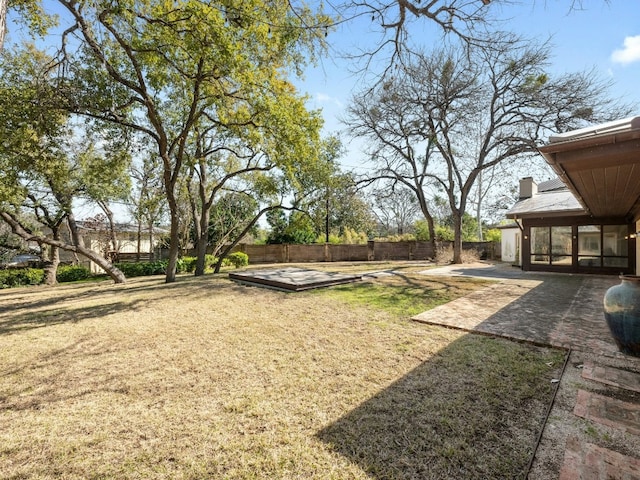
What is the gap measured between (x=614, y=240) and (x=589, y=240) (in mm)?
695

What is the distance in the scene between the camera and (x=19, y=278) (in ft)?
41.9

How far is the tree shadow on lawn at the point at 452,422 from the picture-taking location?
1855mm

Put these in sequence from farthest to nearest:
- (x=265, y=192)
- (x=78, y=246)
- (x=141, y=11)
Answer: (x=265, y=192) < (x=78, y=246) < (x=141, y=11)

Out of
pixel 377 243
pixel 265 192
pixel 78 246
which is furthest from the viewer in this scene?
pixel 377 243

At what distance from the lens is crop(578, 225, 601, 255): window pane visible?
1131cm

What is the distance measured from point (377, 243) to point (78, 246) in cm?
1694

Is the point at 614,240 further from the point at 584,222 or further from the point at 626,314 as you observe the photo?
the point at 626,314

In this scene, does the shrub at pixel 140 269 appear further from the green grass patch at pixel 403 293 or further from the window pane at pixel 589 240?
the window pane at pixel 589 240

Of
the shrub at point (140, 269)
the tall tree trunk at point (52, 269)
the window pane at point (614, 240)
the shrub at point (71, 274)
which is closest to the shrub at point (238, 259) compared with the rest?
the shrub at point (140, 269)

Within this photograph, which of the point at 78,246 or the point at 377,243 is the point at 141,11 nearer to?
the point at 78,246

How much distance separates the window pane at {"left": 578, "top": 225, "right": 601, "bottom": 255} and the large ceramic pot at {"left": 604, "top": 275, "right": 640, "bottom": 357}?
10.7 meters

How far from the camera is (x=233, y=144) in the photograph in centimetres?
1238

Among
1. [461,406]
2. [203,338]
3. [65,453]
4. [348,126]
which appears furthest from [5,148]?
[348,126]

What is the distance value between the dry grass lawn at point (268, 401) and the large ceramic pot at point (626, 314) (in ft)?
2.54
